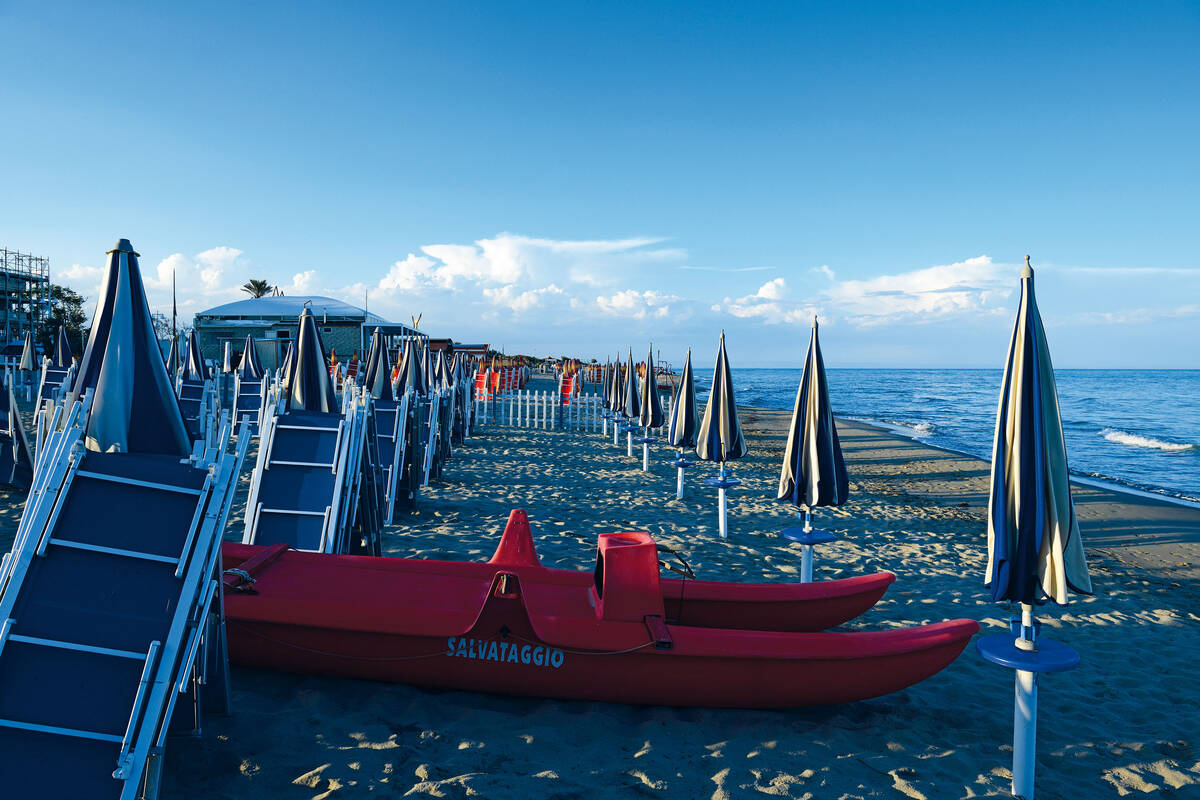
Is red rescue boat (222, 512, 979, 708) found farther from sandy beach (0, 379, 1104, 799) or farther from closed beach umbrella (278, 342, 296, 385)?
closed beach umbrella (278, 342, 296, 385)

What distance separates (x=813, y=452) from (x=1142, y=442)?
88.2ft

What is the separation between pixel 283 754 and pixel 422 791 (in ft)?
2.80

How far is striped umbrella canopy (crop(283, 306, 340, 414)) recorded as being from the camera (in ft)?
23.5

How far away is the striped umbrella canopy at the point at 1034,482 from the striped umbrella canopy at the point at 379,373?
9.48m

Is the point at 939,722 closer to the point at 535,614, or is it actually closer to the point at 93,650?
the point at 535,614

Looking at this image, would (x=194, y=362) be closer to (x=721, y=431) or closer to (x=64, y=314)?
(x=721, y=431)

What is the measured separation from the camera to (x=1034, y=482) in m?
3.13

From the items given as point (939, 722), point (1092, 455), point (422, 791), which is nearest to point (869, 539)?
point (939, 722)

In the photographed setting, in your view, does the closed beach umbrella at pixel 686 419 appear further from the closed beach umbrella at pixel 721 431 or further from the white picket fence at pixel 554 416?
the white picket fence at pixel 554 416

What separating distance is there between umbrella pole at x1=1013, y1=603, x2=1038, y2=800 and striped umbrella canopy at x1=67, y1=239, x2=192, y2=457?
14.6ft

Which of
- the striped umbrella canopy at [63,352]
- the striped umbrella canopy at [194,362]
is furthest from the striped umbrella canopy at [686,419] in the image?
the striped umbrella canopy at [63,352]

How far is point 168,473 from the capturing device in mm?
2854

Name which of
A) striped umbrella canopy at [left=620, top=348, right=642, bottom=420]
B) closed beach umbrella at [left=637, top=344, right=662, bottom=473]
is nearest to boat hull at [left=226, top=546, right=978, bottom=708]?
closed beach umbrella at [left=637, top=344, right=662, bottom=473]

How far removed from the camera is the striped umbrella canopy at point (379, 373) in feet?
35.6
